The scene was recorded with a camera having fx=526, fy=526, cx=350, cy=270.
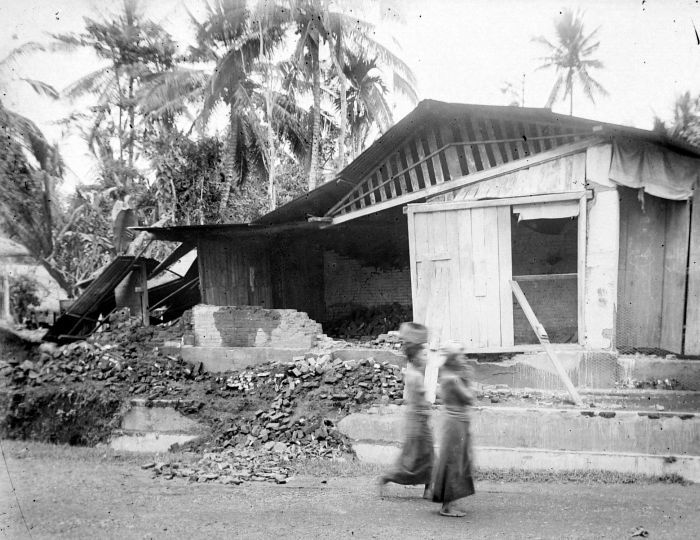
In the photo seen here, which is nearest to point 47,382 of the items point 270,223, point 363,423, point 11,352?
point 11,352

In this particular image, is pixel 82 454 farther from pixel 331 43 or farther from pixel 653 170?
pixel 331 43

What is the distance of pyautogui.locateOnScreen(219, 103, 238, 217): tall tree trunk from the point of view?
716 inches

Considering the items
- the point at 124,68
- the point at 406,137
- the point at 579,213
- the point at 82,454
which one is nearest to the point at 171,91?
the point at 124,68

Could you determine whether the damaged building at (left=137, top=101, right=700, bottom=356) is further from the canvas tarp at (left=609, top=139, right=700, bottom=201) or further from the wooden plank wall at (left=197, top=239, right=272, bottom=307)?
the wooden plank wall at (left=197, top=239, right=272, bottom=307)

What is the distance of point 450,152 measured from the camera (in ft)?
30.7

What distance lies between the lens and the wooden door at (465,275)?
27.8 feet

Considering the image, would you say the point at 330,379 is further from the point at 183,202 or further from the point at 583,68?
the point at 583,68

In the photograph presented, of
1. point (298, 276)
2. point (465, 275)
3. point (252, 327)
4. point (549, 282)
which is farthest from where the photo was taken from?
point (298, 276)

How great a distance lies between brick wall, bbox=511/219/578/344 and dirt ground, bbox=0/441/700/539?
574 centimetres

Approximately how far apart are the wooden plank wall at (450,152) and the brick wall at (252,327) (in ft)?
7.32

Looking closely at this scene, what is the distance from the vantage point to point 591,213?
809 centimetres

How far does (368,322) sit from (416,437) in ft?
24.4

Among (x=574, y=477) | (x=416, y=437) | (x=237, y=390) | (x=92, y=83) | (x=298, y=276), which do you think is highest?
(x=92, y=83)

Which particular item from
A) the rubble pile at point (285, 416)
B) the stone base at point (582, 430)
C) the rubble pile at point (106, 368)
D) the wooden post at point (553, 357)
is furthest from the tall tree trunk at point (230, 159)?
the stone base at point (582, 430)
